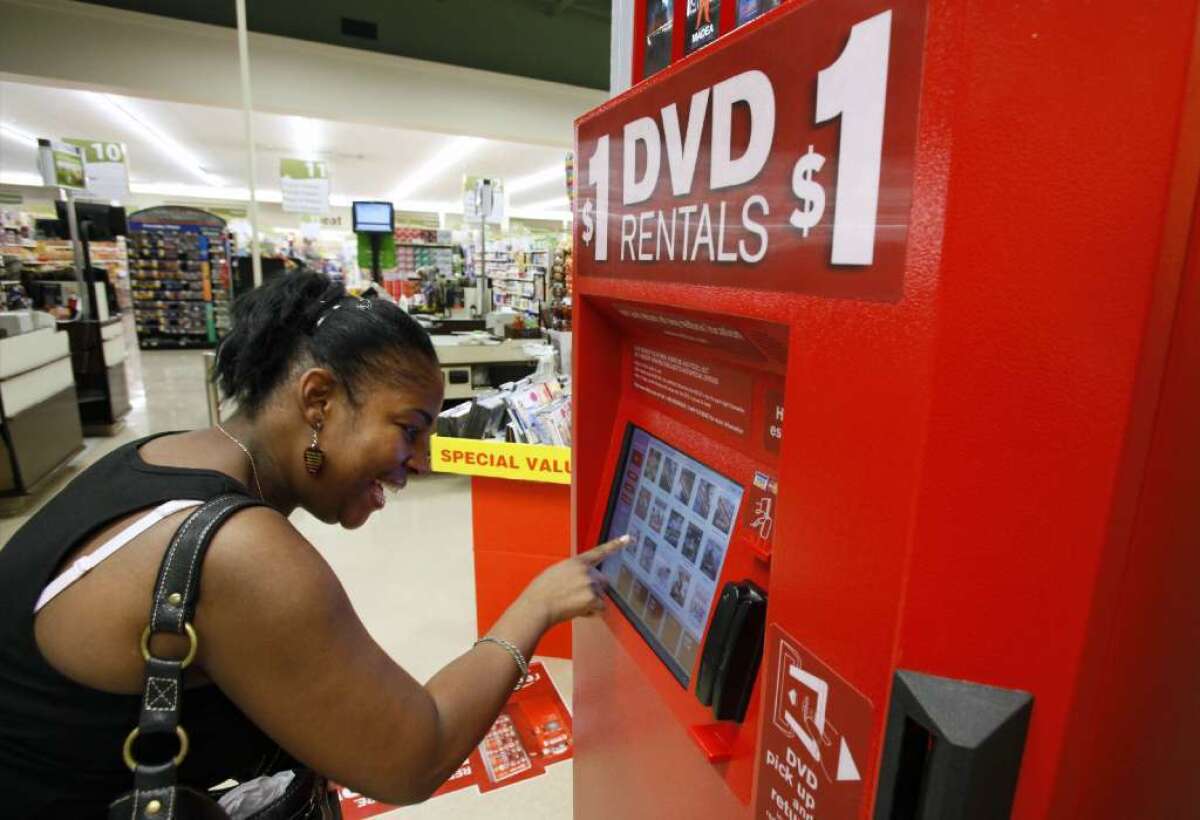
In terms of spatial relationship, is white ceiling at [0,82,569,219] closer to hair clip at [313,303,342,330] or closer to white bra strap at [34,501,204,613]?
hair clip at [313,303,342,330]

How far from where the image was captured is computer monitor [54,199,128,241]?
19.2 feet

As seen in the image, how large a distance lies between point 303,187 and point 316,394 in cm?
616

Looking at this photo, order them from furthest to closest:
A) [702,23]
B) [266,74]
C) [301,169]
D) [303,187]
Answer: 1. [301,169]
2. [303,187]
3. [266,74]
4. [702,23]

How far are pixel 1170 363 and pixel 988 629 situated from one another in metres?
0.23

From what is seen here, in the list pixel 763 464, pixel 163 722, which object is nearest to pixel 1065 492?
pixel 763 464

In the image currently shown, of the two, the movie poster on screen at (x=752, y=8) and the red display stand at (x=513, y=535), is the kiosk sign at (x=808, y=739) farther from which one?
the red display stand at (x=513, y=535)

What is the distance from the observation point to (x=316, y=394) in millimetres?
998

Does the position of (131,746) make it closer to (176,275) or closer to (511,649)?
(511,649)

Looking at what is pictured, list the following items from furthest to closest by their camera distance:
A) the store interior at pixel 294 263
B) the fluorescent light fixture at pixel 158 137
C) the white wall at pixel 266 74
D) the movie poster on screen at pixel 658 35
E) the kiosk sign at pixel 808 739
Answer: the fluorescent light fixture at pixel 158 137, the white wall at pixel 266 74, the store interior at pixel 294 263, the movie poster on screen at pixel 658 35, the kiosk sign at pixel 808 739

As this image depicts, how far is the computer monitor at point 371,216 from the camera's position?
700cm

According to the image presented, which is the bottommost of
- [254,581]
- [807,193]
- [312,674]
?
[312,674]

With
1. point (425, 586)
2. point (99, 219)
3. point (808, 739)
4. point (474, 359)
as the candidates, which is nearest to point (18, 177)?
point (99, 219)

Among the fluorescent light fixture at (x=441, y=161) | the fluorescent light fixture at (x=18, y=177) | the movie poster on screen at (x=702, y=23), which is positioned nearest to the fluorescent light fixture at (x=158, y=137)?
the fluorescent light fixture at (x=18, y=177)

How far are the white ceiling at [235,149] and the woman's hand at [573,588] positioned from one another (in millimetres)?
8278
